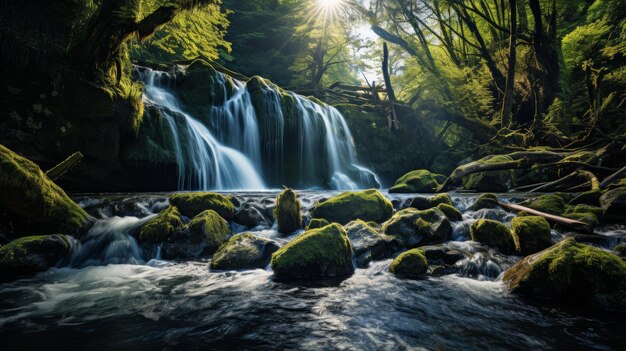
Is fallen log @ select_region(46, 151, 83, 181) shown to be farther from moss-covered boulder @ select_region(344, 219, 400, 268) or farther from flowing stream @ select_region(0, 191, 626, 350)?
moss-covered boulder @ select_region(344, 219, 400, 268)

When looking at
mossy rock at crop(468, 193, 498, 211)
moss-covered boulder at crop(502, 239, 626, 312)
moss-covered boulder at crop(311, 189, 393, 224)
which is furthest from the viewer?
mossy rock at crop(468, 193, 498, 211)

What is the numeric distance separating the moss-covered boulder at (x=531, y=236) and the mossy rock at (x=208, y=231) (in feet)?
16.7

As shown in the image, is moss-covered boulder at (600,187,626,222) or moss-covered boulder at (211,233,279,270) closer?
moss-covered boulder at (211,233,279,270)

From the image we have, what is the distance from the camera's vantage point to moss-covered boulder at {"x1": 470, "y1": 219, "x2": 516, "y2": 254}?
5.05m

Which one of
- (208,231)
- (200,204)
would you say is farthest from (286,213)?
(200,204)

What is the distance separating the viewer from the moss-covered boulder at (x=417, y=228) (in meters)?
5.66

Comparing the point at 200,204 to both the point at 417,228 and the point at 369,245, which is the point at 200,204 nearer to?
the point at 369,245

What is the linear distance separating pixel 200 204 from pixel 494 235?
5705 mm

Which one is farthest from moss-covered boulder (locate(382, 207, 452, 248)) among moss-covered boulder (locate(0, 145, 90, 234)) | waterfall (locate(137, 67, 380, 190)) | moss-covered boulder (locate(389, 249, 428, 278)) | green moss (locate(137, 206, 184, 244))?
waterfall (locate(137, 67, 380, 190))

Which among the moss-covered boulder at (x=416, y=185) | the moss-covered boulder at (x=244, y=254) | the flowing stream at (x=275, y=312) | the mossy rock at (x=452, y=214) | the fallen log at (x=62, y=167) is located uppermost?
the fallen log at (x=62, y=167)

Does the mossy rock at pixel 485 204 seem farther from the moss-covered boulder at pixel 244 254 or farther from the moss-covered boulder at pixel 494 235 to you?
the moss-covered boulder at pixel 244 254

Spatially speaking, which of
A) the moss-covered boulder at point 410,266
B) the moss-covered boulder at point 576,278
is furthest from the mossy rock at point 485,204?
the moss-covered boulder at point 576,278

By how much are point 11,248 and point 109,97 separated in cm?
565

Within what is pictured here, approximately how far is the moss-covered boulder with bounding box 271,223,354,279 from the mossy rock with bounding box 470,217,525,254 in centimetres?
254
